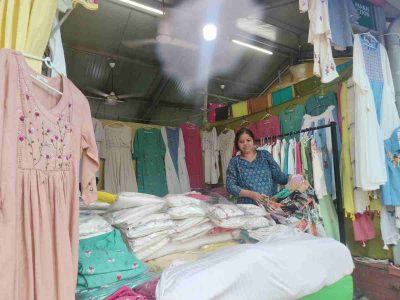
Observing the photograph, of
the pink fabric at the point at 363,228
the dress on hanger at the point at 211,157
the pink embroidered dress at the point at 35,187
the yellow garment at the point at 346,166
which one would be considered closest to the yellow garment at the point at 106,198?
the pink embroidered dress at the point at 35,187

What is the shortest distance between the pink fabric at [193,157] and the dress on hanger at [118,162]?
0.95 m

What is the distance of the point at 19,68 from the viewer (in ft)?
3.14

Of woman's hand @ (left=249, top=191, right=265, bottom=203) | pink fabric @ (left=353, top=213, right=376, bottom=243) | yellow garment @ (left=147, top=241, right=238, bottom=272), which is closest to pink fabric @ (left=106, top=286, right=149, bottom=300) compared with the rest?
yellow garment @ (left=147, top=241, right=238, bottom=272)

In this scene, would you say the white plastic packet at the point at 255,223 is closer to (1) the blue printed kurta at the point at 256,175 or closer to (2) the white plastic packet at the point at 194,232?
(2) the white plastic packet at the point at 194,232

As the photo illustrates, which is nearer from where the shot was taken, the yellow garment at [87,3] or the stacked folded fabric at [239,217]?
the yellow garment at [87,3]

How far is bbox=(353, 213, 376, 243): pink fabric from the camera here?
110 inches

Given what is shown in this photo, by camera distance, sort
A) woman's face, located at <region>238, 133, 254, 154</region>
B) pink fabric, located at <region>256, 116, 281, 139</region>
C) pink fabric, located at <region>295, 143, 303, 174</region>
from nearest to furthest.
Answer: woman's face, located at <region>238, 133, 254, 154</region> → pink fabric, located at <region>295, 143, 303, 174</region> → pink fabric, located at <region>256, 116, 281, 139</region>

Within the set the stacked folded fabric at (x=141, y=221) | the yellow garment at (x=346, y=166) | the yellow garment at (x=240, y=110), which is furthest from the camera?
the yellow garment at (x=240, y=110)

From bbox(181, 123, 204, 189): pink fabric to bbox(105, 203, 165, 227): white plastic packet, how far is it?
11.0 ft

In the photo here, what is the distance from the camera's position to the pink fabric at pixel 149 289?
1073 mm

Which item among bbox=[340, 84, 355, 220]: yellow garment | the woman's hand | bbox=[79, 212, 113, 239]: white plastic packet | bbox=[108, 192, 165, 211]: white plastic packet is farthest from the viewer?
bbox=[340, 84, 355, 220]: yellow garment

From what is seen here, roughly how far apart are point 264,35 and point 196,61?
62.7 inches

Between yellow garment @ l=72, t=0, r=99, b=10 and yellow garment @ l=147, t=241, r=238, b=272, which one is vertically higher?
yellow garment @ l=72, t=0, r=99, b=10

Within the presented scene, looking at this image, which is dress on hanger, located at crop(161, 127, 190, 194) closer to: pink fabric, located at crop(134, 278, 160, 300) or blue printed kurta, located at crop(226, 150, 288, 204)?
blue printed kurta, located at crop(226, 150, 288, 204)
